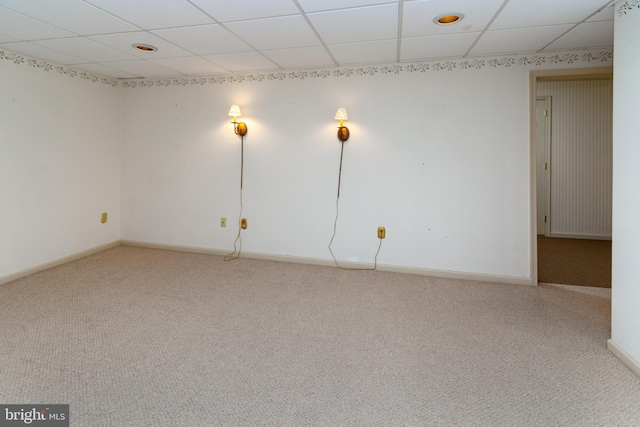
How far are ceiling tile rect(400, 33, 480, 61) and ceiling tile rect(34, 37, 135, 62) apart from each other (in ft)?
8.28

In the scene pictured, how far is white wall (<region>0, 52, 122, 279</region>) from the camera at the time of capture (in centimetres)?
323

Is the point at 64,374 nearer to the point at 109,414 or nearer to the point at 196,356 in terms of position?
the point at 109,414

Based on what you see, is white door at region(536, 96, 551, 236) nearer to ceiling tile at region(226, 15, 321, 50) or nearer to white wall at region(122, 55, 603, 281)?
white wall at region(122, 55, 603, 281)

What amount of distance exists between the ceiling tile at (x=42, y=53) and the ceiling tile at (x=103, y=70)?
0.50ft

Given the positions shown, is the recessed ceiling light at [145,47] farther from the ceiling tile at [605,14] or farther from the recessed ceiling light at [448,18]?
the ceiling tile at [605,14]

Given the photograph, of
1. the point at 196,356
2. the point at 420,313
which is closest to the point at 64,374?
the point at 196,356

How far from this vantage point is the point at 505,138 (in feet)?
10.7

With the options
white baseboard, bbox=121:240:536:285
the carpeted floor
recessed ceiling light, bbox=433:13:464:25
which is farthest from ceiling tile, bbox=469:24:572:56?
the carpeted floor

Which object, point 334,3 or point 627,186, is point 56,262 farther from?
point 627,186

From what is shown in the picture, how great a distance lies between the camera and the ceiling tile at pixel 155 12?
2131mm

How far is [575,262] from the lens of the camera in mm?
4051

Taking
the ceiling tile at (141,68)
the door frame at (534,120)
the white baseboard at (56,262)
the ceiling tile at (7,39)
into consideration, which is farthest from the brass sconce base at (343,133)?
the white baseboard at (56,262)

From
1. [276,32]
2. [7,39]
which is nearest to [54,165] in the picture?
[7,39]

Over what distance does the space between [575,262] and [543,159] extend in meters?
1.78
